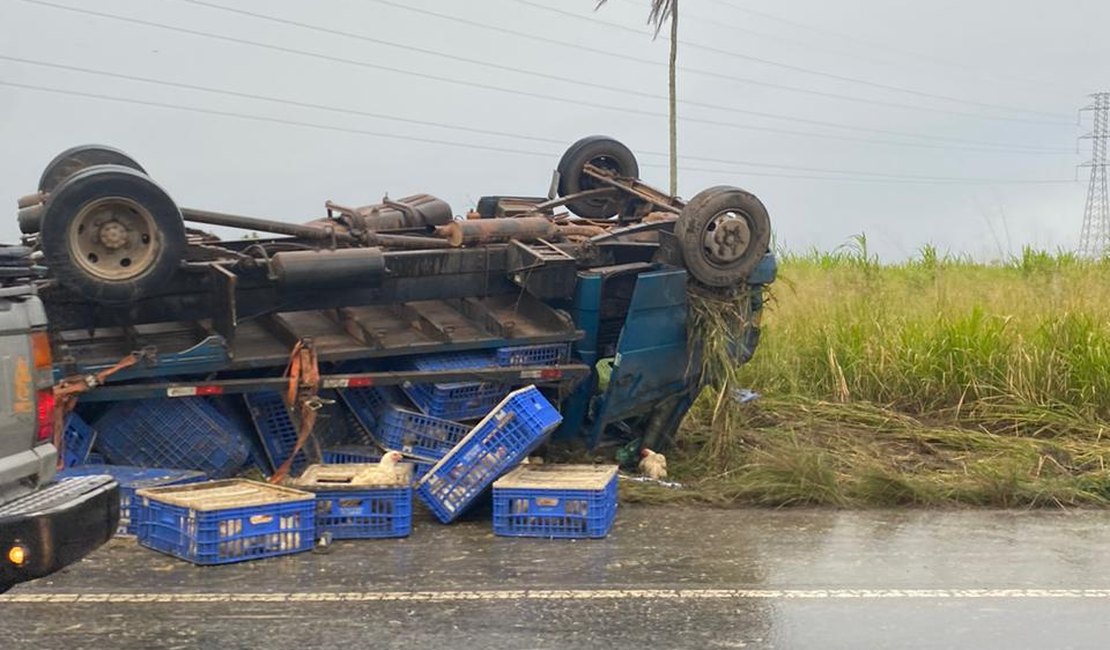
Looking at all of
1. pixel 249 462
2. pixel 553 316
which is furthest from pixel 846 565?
pixel 249 462

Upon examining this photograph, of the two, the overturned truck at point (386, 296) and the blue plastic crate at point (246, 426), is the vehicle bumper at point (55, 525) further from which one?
the blue plastic crate at point (246, 426)

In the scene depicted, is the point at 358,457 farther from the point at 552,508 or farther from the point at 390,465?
the point at 552,508

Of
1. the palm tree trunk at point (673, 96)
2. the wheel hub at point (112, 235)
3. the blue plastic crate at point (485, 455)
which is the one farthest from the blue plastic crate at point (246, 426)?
the palm tree trunk at point (673, 96)

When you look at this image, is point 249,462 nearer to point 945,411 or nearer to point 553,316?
point 553,316

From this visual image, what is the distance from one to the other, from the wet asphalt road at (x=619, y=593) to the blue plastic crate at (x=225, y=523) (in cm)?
10

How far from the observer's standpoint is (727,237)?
9.14 metres

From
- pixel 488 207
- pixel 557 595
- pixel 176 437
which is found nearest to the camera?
pixel 557 595

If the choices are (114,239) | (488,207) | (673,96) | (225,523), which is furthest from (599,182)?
(673,96)

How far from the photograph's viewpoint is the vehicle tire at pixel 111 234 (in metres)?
7.12

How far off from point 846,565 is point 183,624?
342 centimetres

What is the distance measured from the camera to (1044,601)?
5.98 m

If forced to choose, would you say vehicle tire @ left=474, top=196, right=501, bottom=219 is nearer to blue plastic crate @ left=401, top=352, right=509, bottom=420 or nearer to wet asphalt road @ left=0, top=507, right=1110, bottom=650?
blue plastic crate @ left=401, top=352, right=509, bottom=420

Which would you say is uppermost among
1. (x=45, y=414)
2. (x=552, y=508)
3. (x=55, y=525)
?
(x=45, y=414)

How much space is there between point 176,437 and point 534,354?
Answer: 2.47 metres
